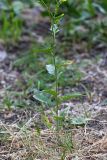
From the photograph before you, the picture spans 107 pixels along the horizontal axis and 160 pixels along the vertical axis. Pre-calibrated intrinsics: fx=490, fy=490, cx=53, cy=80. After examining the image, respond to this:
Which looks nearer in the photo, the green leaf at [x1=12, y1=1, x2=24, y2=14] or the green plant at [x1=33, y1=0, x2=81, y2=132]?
the green plant at [x1=33, y1=0, x2=81, y2=132]

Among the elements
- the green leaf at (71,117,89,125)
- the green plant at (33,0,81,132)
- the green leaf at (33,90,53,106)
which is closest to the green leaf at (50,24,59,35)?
the green plant at (33,0,81,132)

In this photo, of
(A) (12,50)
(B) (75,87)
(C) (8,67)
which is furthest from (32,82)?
(A) (12,50)

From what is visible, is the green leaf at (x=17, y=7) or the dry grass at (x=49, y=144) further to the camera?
the green leaf at (x=17, y=7)

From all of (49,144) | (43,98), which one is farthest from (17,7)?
(49,144)

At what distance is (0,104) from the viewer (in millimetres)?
2494

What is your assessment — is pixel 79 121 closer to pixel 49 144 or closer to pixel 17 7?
pixel 49 144

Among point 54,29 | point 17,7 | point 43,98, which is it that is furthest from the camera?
point 17,7

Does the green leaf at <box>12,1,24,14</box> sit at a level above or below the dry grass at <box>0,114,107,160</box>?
above

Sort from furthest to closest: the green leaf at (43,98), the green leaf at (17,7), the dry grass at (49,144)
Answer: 1. the green leaf at (17,7)
2. the green leaf at (43,98)
3. the dry grass at (49,144)

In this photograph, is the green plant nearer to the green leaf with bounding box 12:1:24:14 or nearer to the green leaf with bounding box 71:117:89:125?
the green leaf with bounding box 71:117:89:125

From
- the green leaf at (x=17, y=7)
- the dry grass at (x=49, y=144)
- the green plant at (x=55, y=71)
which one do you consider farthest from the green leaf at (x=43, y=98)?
the green leaf at (x=17, y=7)

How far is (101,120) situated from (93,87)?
0.49m

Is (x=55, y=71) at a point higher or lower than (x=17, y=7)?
higher

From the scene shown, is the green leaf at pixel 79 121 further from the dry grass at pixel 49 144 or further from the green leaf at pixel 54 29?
the green leaf at pixel 54 29
